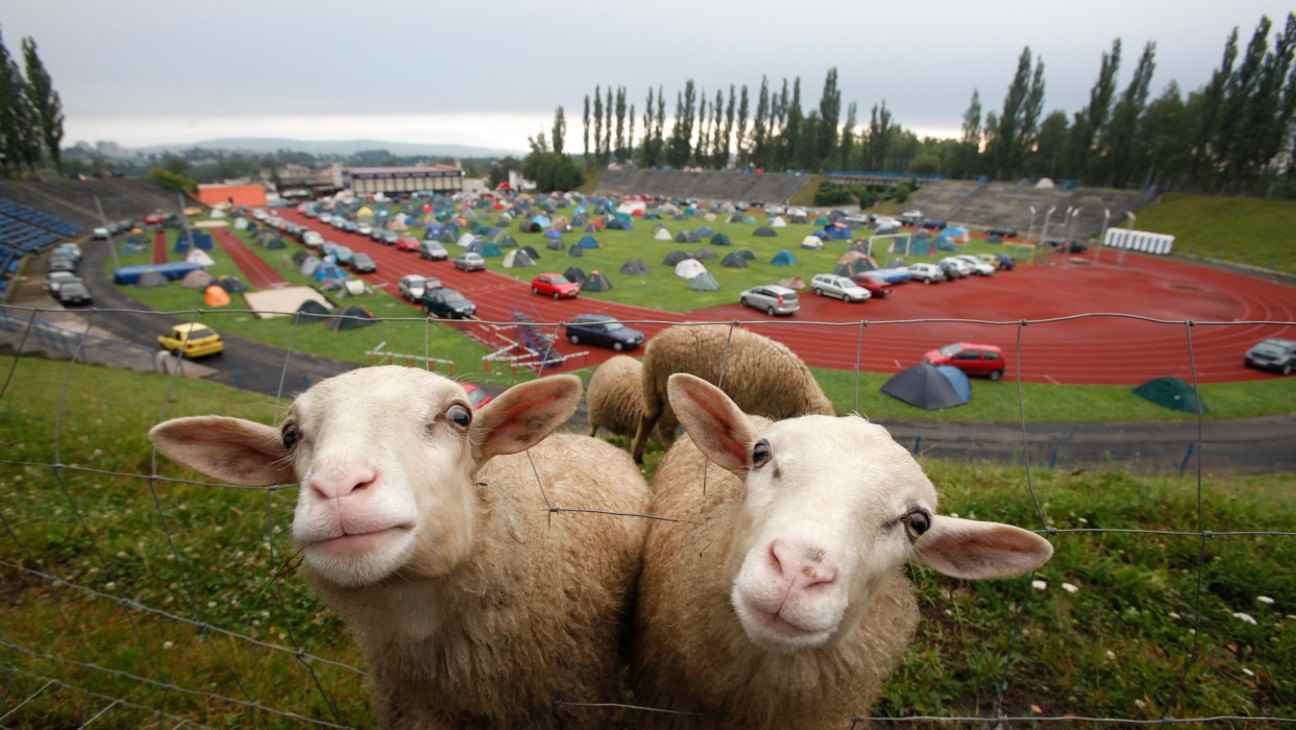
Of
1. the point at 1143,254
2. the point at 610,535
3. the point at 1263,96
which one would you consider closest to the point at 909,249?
the point at 1143,254

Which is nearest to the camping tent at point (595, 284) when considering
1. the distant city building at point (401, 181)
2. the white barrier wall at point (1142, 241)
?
the white barrier wall at point (1142, 241)

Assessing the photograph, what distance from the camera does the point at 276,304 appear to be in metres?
24.9

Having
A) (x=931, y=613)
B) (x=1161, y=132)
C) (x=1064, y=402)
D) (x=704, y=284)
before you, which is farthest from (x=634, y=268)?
(x=1161, y=132)

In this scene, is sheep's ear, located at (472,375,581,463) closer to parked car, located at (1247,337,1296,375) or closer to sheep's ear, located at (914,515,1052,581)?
sheep's ear, located at (914,515,1052,581)

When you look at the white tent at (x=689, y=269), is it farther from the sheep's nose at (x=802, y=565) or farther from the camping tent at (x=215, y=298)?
the sheep's nose at (x=802, y=565)

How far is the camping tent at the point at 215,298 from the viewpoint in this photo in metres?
24.2

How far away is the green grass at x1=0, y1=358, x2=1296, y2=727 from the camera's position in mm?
3275

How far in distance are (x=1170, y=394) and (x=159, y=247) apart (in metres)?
55.7

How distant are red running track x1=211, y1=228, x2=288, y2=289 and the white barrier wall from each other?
57.0 meters

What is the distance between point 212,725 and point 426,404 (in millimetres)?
2748

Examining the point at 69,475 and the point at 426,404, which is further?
the point at 69,475

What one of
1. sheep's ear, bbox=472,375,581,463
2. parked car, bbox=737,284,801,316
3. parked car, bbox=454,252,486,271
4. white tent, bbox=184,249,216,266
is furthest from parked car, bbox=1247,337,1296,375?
white tent, bbox=184,249,216,266

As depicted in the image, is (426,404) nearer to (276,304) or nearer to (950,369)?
(950,369)

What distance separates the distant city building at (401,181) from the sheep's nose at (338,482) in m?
115
